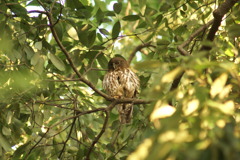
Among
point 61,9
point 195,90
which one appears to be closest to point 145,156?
point 195,90

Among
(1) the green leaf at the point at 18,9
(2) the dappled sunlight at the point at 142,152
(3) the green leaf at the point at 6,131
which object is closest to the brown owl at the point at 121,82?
(1) the green leaf at the point at 18,9

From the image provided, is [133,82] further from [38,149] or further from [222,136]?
[222,136]

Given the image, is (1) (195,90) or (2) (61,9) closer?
(1) (195,90)

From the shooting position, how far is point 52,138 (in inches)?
148

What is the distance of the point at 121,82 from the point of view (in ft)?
16.8

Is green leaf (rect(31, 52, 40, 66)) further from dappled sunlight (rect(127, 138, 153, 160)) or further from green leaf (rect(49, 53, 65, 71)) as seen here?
dappled sunlight (rect(127, 138, 153, 160))

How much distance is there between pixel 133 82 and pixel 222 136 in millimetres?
3761

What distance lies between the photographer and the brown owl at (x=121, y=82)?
4945 millimetres

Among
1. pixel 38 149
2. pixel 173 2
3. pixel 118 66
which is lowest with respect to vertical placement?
pixel 38 149

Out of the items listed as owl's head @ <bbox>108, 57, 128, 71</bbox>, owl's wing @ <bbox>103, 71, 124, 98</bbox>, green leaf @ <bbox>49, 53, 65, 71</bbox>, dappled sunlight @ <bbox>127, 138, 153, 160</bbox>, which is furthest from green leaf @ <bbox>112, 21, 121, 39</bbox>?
dappled sunlight @ <bbox>127, 138, 153, 160</bbox>

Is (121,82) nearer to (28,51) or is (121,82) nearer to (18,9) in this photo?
(28,51)

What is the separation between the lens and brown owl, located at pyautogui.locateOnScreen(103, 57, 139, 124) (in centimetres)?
495

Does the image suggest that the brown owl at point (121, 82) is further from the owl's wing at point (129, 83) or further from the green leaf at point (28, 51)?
the green leaf at point (28, 51)

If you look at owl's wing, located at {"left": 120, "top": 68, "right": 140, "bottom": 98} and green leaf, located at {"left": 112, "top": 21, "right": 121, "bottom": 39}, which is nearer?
green leaf, located at {"left": 112, "top": 21, "right": 121, "bottom": 39}
